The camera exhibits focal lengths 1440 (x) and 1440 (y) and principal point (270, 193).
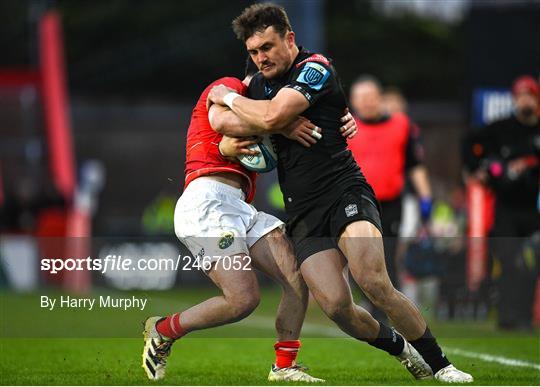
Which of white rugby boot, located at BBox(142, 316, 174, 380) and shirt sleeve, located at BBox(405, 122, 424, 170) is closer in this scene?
white rugby boot, located at BBox(142, 316, 174, 380)

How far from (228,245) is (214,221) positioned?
17cm

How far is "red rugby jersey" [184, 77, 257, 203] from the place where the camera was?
28.7 feet

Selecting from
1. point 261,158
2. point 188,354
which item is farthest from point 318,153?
point 188,354

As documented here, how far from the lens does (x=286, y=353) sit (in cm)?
877

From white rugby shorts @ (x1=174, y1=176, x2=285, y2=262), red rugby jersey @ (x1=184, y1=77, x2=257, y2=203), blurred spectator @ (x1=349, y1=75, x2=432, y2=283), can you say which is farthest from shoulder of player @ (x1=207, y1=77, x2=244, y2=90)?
blurred spectator @ (x1=349, y1=75, x2=432, y2=283)

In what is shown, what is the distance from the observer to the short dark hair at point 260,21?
27.7 ft

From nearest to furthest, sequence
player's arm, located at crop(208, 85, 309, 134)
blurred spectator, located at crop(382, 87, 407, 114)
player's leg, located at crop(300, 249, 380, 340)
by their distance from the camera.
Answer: player's arm, located at crop(208, 85, 309, 134) → player's leg, located at crop(300, 249, 380, 340) → blurred spectator, located at crop(382, 87, 407, 114)

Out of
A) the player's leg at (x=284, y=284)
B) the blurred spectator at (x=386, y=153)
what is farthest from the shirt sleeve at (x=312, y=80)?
the blurred spectator at (x=386, y=153)

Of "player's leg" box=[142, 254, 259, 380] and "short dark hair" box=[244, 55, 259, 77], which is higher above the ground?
"short dark hair" box=[244, 55, 259, 77]

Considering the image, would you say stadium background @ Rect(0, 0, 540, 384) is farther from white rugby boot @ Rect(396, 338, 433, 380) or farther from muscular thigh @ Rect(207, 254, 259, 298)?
muscular thigh @ Rect(207, 254, 259, 298)

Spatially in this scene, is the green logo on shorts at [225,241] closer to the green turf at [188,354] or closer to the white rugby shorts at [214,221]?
the white rugby shorts at [214,221]

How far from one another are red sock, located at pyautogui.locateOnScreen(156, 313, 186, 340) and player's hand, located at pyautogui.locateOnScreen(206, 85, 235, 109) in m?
1.29

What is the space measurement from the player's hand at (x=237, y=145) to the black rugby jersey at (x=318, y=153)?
24 centimetres

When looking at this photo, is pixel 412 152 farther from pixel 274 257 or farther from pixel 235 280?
pixel 235 280
